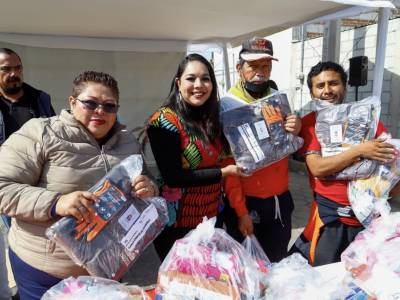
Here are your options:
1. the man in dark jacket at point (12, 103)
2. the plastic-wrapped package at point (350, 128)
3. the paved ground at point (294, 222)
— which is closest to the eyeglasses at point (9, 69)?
the man in dark jacket at point (12, 103)

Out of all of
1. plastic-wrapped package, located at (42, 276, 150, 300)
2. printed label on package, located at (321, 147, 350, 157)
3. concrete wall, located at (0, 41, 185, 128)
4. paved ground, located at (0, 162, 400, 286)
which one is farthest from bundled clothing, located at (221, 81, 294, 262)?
concrete wall, located at (0, 41, 185, 128)

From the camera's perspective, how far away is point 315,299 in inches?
40.3

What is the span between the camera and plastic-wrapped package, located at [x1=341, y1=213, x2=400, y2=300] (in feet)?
3.43

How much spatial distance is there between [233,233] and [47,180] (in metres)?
1.12

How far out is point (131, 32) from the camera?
497 centimetres

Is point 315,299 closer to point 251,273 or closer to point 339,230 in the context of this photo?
point 251,273

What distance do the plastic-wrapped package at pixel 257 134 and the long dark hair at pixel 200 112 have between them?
60 millimetres

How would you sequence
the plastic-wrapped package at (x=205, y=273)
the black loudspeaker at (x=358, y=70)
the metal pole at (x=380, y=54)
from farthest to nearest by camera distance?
the black loudspeaker at (x=358, y=70), the metal pole at (x=380, y=54), the plastic-wrapped package at (x=205, y=273)

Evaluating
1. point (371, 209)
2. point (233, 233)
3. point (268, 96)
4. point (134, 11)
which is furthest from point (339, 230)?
point (134, 11)

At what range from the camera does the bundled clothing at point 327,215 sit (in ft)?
6.04

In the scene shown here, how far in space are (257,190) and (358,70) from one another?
14.9ft

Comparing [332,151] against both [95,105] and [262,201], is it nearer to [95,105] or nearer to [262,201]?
[262,201]

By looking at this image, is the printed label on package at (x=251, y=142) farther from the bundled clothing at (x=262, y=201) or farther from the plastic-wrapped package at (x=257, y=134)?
the bundled clothing at (x=262, y=201)

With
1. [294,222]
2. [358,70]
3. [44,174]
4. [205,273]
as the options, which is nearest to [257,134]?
[205,273]
